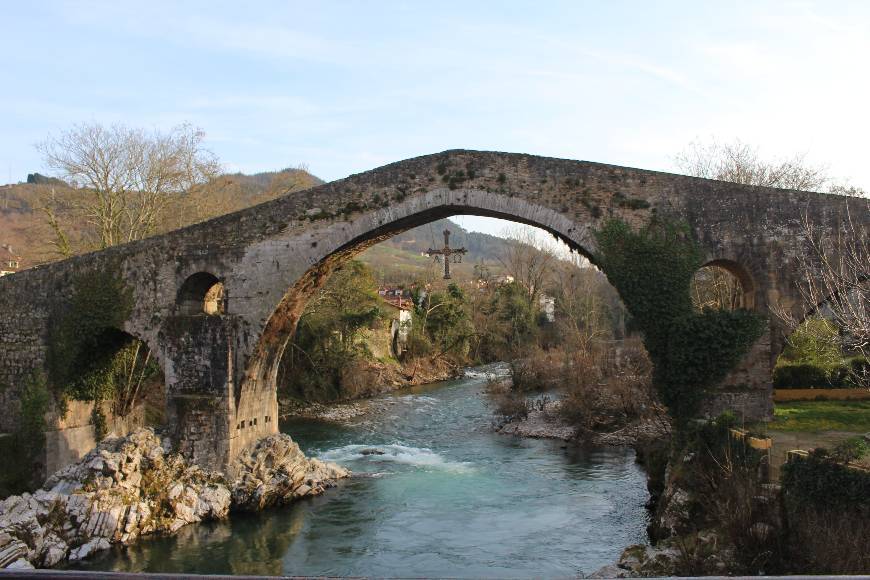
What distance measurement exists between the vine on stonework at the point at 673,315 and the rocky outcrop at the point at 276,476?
6.65 meters

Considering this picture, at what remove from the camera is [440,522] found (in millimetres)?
11734

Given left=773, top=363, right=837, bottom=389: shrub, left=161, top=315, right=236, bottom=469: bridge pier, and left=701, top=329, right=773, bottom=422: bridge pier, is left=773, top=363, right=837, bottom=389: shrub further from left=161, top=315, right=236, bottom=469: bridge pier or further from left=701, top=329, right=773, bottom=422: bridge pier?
left=161, top=315, right=236, bottom=469: bridge pier

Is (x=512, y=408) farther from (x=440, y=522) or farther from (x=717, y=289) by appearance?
(x=440, y=522)

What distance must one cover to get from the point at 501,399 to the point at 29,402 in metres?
11.8

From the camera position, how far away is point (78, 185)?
68.5ft

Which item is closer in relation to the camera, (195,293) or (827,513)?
(827,513)

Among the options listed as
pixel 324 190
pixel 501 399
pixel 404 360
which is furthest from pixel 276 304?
pixel 404 360

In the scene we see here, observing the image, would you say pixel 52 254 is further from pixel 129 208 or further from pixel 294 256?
pixel 294 256

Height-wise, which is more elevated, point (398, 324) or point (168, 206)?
point (168, 206)

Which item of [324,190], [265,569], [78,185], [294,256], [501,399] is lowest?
[265,569]

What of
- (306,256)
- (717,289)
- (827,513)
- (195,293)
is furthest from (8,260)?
(827,513)

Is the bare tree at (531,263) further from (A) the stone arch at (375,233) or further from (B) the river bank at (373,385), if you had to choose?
(A) the stone arch at (375,233)

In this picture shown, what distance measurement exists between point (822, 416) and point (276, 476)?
945 centimetres

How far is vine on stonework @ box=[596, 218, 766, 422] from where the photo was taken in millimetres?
11141
